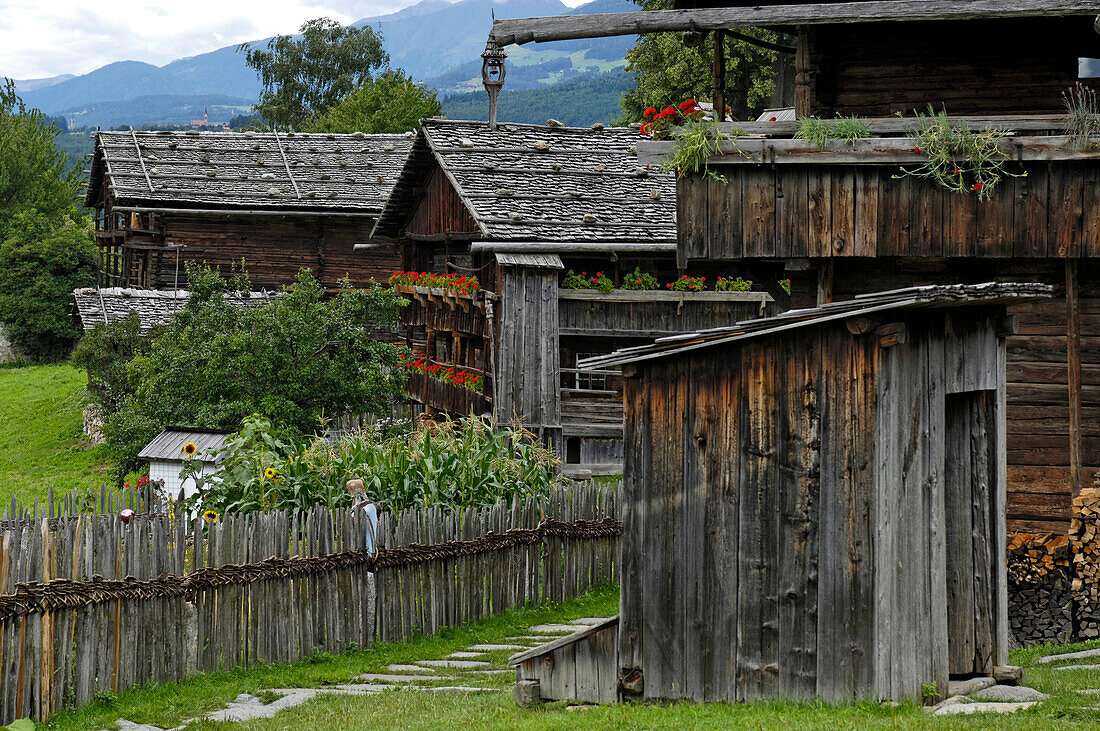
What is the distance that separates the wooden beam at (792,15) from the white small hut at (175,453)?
7361mm

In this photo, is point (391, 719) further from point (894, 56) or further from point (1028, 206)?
point (894, 56)

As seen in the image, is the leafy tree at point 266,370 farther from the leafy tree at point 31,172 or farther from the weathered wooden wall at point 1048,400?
the leafy tree at point 31,172

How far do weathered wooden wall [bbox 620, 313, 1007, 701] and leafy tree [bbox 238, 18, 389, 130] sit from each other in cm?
6010

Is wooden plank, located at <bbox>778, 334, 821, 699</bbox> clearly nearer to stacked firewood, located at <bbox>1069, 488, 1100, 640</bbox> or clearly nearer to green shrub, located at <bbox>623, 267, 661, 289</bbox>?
stacked firewood, located at <bbox>1069, 488, 1100, 640</bbox>

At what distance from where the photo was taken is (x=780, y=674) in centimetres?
772

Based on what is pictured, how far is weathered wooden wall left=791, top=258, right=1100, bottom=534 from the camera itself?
12234 millimetres

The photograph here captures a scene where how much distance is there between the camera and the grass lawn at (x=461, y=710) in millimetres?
6945

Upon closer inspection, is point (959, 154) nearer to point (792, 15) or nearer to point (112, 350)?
point (792, 15)

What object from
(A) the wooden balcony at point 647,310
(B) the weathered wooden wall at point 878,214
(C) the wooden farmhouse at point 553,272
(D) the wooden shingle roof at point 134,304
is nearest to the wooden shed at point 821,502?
(B) the weathered wooden wall at point 878,214

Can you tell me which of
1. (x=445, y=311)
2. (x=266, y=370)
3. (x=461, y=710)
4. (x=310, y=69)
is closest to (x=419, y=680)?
(x=461, y=710)

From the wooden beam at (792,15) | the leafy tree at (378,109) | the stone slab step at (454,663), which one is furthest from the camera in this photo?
the leafy tree at (378,109)

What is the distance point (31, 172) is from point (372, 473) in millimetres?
49611

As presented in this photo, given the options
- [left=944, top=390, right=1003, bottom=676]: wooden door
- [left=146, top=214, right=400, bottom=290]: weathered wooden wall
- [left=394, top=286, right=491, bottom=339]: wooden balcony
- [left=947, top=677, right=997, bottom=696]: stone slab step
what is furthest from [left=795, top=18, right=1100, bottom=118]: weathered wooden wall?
[left=146, top=214, right=400, bottom=290]: weathered wooden wall

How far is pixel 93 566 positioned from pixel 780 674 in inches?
212
